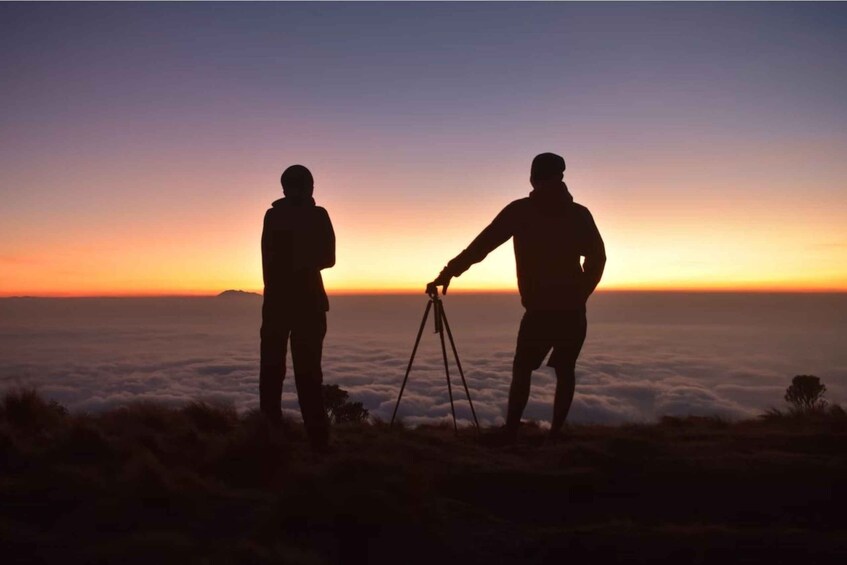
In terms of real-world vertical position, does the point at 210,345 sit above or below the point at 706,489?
below

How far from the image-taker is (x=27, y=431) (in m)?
5.97

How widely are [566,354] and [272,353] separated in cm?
309

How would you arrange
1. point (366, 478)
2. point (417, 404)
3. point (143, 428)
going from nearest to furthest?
point (366, 478)
point (143, 428)
point (417, 404)

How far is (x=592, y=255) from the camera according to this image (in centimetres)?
619

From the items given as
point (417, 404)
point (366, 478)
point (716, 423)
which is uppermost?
point (366, 478)

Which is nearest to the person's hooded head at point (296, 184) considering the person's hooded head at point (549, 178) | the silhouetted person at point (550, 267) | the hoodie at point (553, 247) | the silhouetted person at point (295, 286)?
the silhouetted person at point (295, 286)

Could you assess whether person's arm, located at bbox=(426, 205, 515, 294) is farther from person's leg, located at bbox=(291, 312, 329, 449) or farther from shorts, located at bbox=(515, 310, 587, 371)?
person's leg, located at bbox=(291, 312, 329, 449)

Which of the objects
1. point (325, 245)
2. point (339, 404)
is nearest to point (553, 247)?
point (325, 245)

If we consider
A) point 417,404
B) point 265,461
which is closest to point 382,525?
point 265,461

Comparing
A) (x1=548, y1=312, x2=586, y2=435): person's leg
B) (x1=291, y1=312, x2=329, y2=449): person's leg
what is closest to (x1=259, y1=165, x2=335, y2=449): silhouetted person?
(x1=291, y1=312, x2=329, y2=449): person's leg

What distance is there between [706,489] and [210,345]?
611 ft

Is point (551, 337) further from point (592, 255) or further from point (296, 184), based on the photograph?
point (296, 184)

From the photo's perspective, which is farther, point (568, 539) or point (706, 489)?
point (706, 489)

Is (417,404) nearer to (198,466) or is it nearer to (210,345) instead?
(198,466)
